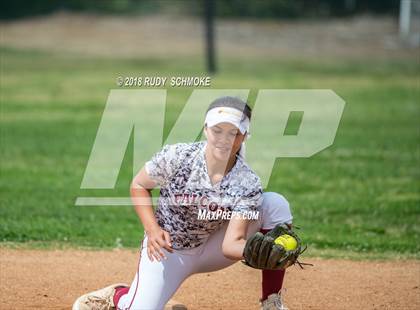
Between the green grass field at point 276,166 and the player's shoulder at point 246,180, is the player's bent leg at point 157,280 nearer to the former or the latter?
the player's shoulder at point 246,180

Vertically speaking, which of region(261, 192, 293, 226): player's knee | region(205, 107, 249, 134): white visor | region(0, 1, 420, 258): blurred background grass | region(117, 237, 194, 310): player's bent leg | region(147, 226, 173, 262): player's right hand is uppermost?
region(205, 107, 249, 134): white visor

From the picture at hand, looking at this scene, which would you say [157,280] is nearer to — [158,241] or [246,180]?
[158,241]

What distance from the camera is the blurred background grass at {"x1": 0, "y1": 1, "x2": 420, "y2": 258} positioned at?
1024 centimetres

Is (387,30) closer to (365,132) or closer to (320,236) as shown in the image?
(365,132)

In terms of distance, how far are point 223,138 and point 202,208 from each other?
1.57 ft

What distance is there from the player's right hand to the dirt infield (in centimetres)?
118

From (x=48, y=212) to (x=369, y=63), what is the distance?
22966 mm

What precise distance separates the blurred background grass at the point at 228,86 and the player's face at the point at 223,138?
3.78m

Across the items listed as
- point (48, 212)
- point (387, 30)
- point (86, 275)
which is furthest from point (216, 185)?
point (387, 30)

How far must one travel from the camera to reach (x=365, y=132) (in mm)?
17609

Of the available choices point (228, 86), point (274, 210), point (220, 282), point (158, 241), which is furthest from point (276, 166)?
point (228, 86)

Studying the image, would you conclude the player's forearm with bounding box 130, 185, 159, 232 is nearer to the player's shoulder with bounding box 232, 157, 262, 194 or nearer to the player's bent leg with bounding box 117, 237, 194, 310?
the player's bent leg with bounding box 117, 237, 194, 310

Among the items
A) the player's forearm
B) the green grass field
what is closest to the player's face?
the player's forearm

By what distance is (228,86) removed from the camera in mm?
23391
